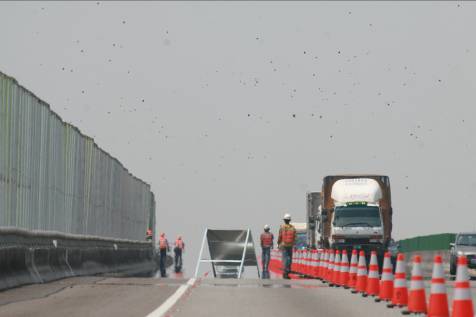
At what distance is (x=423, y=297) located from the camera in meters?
18.6

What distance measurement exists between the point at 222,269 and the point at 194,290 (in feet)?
102

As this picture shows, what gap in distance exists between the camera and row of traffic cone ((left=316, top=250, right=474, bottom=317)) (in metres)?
16.0

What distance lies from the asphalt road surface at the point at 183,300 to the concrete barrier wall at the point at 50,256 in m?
0.44

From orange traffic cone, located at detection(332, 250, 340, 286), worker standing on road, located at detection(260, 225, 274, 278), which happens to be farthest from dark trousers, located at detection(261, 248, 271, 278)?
orange traffic cone, located at detection(332, 250, 340, 286)

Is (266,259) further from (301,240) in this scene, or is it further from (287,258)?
(301,240)

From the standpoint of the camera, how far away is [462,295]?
1597 cm

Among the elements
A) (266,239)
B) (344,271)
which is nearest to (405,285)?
(344,271)

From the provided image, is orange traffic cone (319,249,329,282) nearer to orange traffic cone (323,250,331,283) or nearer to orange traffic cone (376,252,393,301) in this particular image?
orange traffic cone (323,250,331,283)

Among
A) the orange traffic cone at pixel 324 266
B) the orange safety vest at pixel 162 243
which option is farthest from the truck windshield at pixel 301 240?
the orange traffic cone at pixel 324 266

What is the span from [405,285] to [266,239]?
23.1 meters

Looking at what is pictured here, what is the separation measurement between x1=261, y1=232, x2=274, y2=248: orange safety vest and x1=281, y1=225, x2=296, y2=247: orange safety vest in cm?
440

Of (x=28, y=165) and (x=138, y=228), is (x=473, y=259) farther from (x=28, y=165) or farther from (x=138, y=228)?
(x=138, y=228)

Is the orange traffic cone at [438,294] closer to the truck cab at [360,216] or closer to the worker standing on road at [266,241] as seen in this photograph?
the worker standing on road at [266,241]

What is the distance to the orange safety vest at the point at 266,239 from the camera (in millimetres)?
43438
